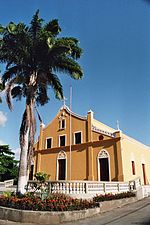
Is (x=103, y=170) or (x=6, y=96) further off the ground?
(x=6, y=96)

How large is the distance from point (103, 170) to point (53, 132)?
816 cm

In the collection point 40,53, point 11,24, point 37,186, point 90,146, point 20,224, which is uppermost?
point 11,24

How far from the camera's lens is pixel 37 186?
12.9 metres

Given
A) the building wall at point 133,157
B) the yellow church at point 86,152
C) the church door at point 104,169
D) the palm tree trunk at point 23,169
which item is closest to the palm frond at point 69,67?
the palm tree trunk at point 23,169

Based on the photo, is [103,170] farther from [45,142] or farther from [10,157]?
[10,157]

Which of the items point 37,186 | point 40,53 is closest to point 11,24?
point 40,53

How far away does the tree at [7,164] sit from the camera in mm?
24172

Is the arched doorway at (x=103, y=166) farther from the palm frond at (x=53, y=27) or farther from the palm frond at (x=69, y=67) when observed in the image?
the palm frond at (x=53, y=27)

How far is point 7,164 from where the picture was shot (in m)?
24.6

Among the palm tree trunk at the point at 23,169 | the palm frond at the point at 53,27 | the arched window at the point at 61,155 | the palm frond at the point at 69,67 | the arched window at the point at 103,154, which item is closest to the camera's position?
the palm tree trunk at the point at 23,169

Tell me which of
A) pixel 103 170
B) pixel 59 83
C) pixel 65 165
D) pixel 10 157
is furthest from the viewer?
pixel 10 157

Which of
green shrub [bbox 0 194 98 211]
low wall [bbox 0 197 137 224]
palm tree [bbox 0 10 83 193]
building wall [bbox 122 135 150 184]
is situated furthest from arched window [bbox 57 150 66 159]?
low wall [bbox 0 197 137 224]

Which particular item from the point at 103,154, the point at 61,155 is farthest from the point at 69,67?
the point at 61,155

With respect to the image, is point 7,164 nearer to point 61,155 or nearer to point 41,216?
point 61,155
